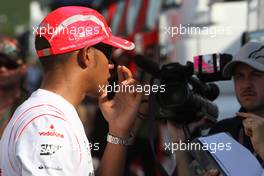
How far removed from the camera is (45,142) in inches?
69.2

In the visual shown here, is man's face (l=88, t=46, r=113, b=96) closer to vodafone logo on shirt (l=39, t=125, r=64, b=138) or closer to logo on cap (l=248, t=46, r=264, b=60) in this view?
vodafone logo on shirt (l=39, t=125, r=64, b=138)

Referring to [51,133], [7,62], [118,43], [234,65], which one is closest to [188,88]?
[234,65]

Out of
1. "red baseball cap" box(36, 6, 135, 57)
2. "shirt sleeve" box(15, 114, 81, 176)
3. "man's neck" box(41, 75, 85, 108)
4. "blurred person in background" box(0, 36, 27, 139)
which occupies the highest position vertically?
"red baseball cap" box(36, 6, 135, 57)

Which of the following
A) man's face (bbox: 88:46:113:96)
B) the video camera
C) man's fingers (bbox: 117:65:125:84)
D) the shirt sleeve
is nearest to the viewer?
the shirt sleeve

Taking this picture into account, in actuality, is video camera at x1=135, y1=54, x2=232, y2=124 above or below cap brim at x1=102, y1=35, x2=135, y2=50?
below

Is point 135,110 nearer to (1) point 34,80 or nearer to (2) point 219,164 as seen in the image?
(2) point 219,164

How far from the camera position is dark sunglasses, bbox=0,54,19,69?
3.47 meters

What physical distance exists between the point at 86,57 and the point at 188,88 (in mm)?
644

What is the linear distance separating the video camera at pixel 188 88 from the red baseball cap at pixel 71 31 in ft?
1.78

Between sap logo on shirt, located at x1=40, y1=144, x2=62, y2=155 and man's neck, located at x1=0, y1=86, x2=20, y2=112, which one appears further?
man's neck, located at x1=0, y1=86, x2=20, y2=112

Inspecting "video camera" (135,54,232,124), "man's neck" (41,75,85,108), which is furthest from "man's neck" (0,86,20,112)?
"man's neck" (41,75,85,108)

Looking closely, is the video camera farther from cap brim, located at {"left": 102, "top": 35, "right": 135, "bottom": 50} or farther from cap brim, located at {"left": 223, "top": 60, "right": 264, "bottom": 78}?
cap brim, located at {"left": 102, "top": 35, "right": 135, "bottom": 50}

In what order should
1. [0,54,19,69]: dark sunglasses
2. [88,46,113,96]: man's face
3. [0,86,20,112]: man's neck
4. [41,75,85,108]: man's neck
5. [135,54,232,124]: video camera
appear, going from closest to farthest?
[41,75,85,108]: man's neck
[88,46,113,96]: man's face
[135,54,232,124]: video camera
[0,86,20,112]: man's neck
[0,54,19,69]: dark sunglasses

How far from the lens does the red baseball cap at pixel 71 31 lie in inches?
78.4
